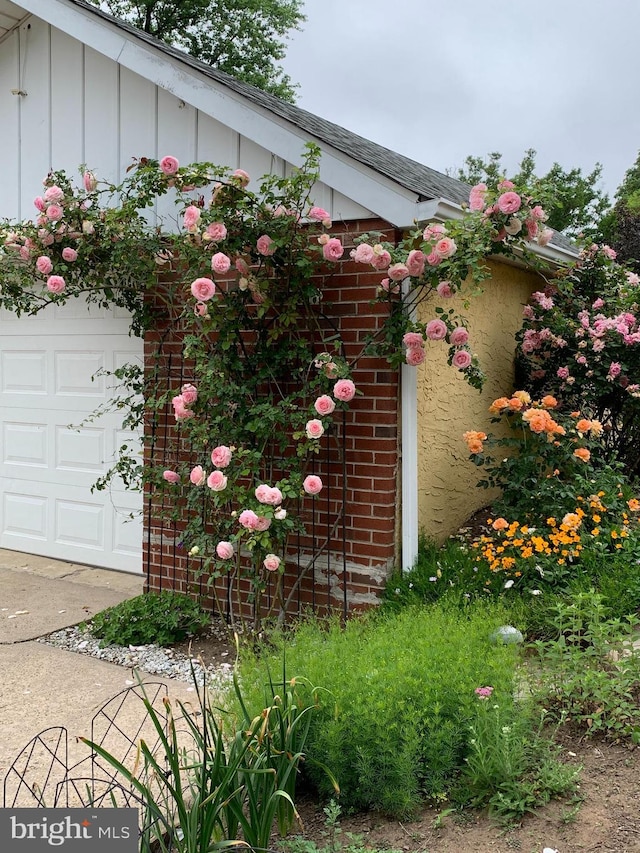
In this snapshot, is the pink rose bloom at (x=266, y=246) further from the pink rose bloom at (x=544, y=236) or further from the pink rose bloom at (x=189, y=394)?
the pink rose bloom at (x=544, y=236)

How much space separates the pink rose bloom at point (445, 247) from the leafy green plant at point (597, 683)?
73.2 inches

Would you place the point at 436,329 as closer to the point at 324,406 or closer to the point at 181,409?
the point at 324,406

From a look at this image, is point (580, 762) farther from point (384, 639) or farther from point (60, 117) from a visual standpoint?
point (60, 117)

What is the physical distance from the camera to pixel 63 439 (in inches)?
260

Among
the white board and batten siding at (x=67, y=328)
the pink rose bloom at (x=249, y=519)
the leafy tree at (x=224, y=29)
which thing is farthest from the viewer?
the leafy tree at (x=224, y=29)

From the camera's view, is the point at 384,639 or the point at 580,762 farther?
the point at 384,639

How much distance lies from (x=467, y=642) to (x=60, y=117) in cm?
514

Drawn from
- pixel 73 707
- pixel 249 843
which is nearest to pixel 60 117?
pixel 73 707

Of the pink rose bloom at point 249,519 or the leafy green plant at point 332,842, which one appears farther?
the pink rose bloom at point 249,519

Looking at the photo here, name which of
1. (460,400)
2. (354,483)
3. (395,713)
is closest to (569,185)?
(460,400)

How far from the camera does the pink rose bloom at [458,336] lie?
4.45 m

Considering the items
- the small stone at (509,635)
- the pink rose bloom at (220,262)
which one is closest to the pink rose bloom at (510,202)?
the pink rose bloom at (220,262)

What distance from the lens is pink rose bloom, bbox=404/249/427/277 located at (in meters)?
4.15

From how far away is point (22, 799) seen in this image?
2871 millimetres
